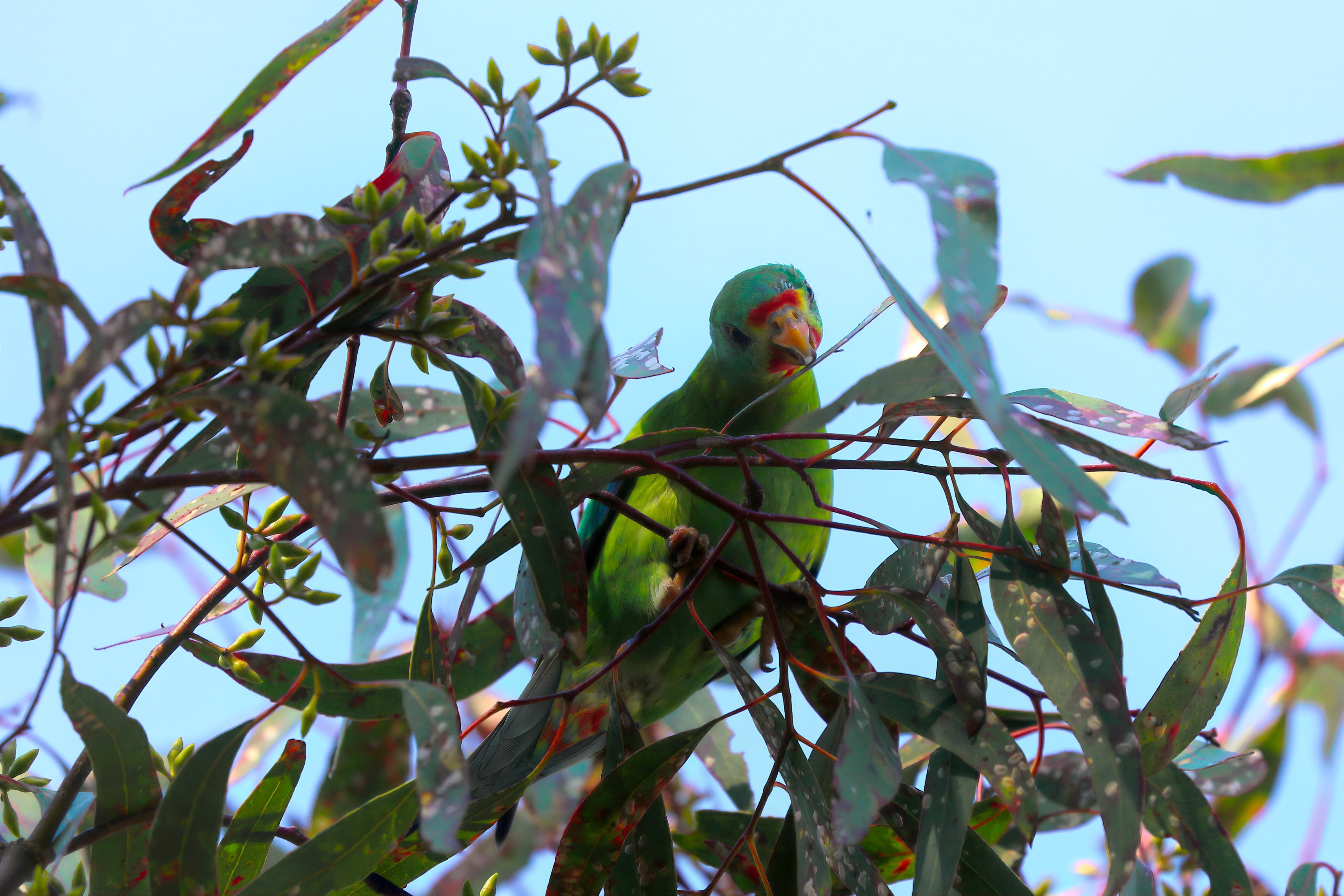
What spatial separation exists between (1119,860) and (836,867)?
30 centimetres

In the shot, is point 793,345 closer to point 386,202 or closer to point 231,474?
point 386,202

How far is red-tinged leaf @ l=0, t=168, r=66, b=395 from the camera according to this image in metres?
0.77

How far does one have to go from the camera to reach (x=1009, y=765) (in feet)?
3.30

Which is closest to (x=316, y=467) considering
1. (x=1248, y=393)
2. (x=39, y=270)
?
(x=39, y=270)

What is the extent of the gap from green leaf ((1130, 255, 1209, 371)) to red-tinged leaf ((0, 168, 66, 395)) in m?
1.83

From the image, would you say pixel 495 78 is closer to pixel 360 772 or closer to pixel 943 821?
pixel 943 821

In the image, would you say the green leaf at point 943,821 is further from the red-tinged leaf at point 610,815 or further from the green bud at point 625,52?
the green bud at point 625,52

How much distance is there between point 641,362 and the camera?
1354 millimetres

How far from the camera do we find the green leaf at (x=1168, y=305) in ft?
6.20

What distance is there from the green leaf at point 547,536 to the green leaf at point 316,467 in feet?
0.73

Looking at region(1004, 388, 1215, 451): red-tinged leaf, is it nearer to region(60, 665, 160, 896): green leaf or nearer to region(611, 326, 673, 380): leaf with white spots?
region(611, 326, 673, 380): leaf with white spots

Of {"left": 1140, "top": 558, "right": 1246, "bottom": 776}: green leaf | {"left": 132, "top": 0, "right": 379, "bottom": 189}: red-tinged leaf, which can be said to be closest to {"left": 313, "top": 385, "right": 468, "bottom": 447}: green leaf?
{"left": 132, "top": 0, "right": 379, "bottom": 189}: red-tinged leaf

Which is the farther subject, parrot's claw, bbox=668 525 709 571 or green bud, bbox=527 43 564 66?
parrot's claw, bbox=668 525 709 571

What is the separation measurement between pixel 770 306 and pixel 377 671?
107 cm
